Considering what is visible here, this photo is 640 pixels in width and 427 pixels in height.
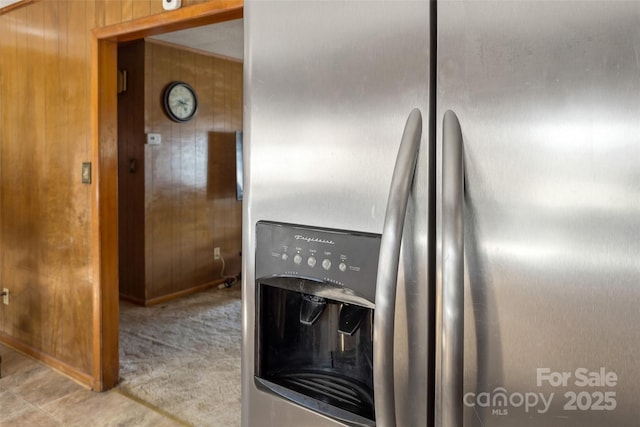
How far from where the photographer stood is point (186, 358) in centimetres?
322

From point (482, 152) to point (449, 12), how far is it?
0.24m

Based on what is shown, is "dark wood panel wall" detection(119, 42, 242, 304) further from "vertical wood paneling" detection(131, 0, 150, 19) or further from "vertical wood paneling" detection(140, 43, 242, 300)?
"vertical wood paneling" detection(131, 0, 150, 19)

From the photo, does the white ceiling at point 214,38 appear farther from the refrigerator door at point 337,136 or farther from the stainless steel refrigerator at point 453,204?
the stainless steel refrigerator at point 453,204

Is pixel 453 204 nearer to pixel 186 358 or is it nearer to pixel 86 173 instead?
pixel 86 173

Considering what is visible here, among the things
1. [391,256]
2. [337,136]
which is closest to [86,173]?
[337,136]

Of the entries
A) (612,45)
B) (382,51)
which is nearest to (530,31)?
(612,45)

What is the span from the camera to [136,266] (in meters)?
4.44

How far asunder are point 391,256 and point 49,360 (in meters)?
2.95

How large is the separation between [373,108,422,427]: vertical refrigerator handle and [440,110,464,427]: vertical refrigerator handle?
7 cm

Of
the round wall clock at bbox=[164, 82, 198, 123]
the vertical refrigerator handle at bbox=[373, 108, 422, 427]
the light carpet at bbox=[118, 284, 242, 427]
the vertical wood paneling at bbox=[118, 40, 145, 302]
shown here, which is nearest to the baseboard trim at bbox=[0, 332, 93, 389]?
the light carpet at bbox=[118, 284, 242, 427]

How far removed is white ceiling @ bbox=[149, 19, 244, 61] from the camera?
388 centimetres

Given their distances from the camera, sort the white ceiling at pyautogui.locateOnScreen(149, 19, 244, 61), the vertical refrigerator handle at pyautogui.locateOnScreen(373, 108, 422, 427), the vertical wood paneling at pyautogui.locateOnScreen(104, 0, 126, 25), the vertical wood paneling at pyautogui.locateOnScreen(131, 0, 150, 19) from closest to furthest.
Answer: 1. the vertical refrigerator handle at pyautogui.locateOnScreen(373, 108, 422, 427)
2. the vertical wood paneling at pyautogui.locateOnScreen(131, 0, 150, 19)
3. the vertical wood paneling at pyautogui.locateOnScreen(104, 0, 126, 25)
4. the white ceiling at pyautogui.locateOnScreen(149, 19, 244, 61)

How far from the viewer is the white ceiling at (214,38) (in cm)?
388

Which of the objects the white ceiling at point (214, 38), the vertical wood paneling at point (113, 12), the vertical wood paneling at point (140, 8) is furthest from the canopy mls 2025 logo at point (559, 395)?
the white ceiling at point (214, 38)
